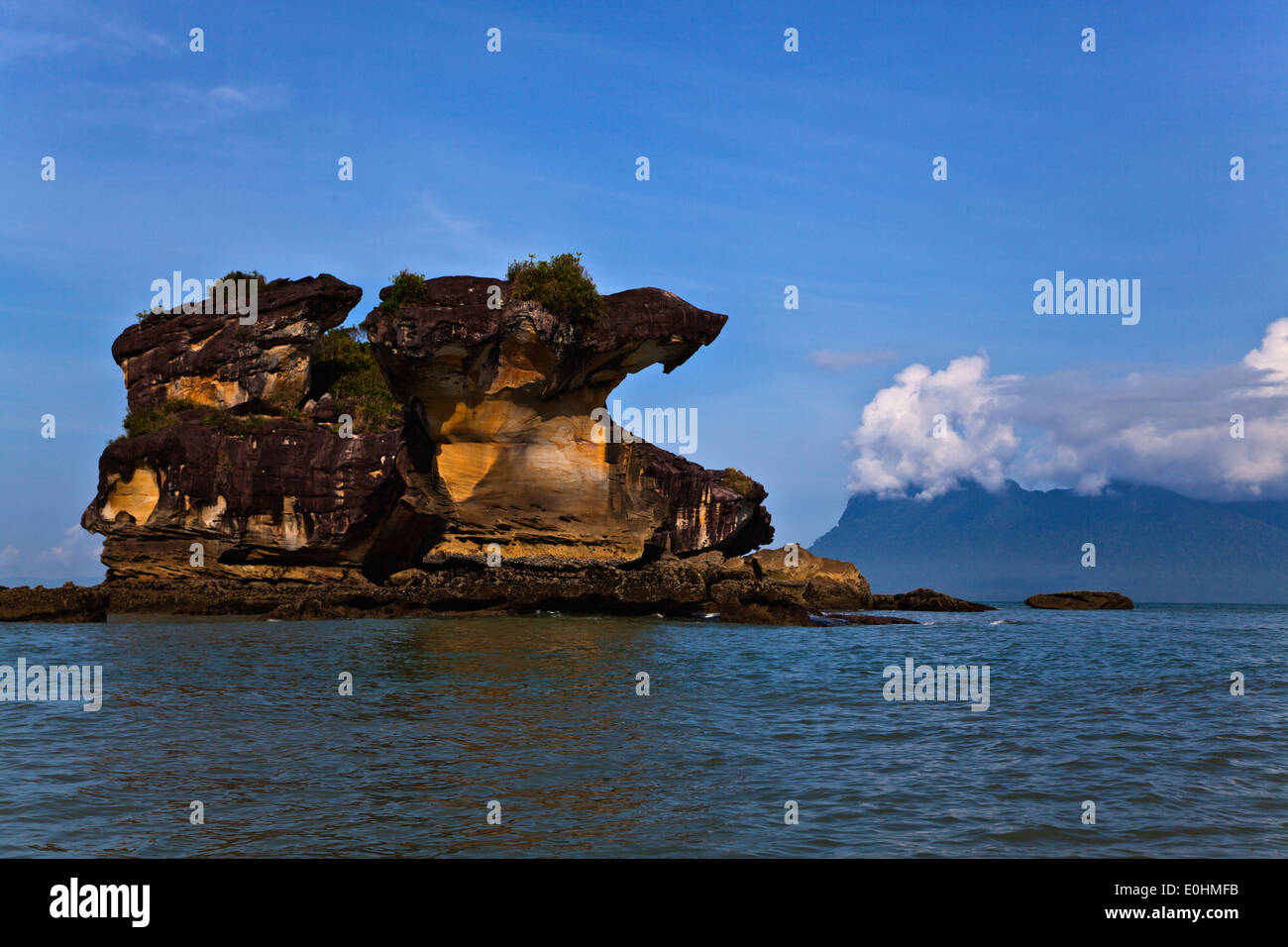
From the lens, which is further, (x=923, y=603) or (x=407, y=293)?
(x=923, y=603)

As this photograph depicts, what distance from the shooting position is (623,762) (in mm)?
11430

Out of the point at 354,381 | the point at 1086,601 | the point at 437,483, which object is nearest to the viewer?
the point at 437,483

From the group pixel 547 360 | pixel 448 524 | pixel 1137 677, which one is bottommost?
pixel 1137 677

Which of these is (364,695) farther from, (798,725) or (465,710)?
(798,725)

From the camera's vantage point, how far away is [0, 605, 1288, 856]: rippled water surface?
27.9ft

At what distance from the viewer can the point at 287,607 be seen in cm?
3931

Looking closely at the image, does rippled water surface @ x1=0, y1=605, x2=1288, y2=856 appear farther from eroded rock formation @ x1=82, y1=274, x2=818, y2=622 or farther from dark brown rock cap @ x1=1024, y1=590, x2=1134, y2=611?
dark brown rock cap @ x1=1024, y1=590, x2=1134, y2=611

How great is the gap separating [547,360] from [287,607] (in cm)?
Answer: 1482

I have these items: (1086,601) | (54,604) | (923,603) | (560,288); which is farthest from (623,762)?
(1086,601)

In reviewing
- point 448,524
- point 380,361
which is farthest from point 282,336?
point 448,524

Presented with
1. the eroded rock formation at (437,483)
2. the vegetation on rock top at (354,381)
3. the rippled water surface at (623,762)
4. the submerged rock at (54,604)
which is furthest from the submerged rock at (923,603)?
the submerged rock at (54,604)

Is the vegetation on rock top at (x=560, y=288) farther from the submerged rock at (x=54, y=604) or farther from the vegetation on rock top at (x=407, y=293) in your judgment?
the submerged rock at (x=54, y=604)

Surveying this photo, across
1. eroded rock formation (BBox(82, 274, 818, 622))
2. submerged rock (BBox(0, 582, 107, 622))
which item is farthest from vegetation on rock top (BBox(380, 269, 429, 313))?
submerged rock (BBox(0, 582, 107, 622))

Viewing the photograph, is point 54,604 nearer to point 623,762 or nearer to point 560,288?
point 560,288
